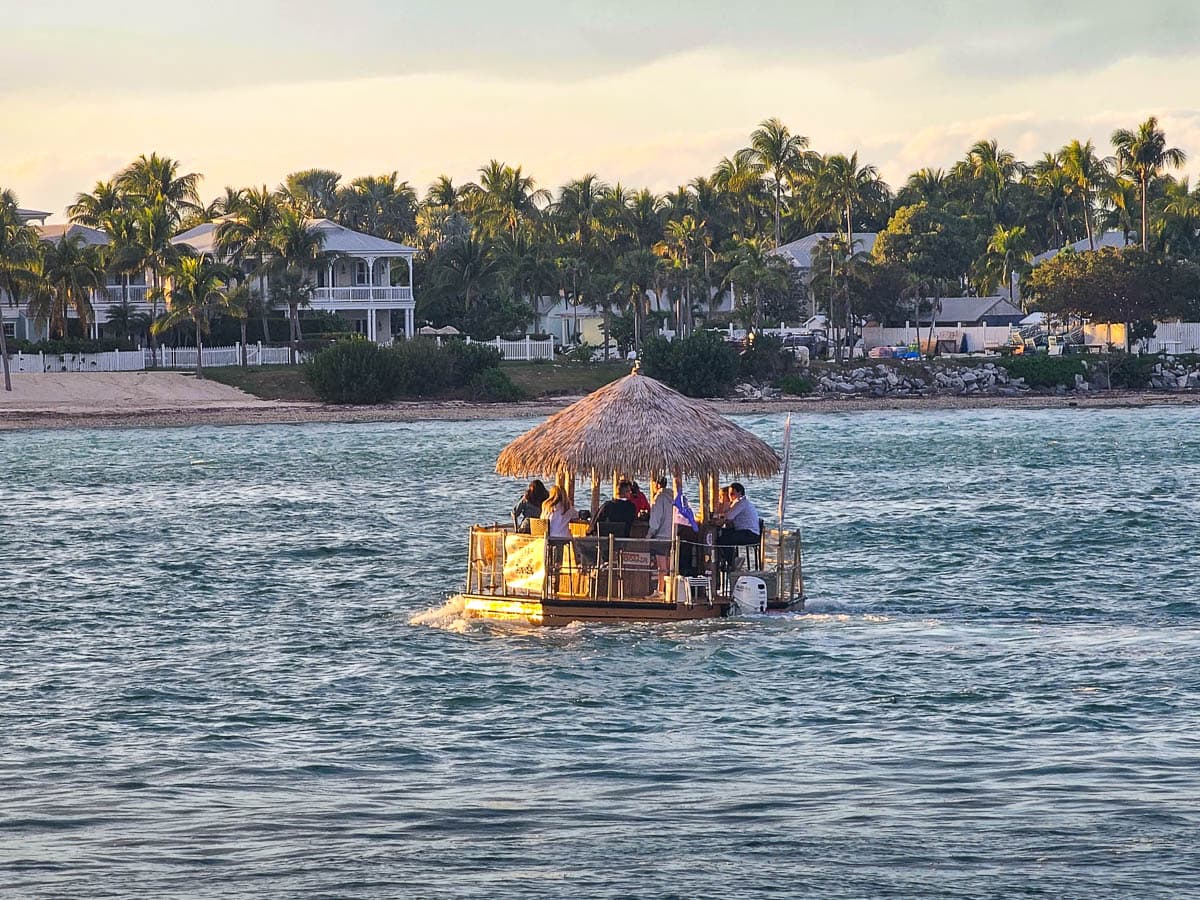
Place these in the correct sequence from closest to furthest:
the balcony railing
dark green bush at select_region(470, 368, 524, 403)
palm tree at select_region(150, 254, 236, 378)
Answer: palm tree at select_region(150, 254, 236, 378)
dark green bush at select_region(470, 368, 524, 403)
the balcony railing

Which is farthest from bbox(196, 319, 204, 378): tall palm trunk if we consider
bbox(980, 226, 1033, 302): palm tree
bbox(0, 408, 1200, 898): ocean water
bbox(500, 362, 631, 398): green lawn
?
bbox(980, 226, 1033, 302): palm tree

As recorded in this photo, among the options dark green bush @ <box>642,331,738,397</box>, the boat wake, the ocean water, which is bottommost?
the ocean water

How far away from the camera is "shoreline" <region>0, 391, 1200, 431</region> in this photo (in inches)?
2776

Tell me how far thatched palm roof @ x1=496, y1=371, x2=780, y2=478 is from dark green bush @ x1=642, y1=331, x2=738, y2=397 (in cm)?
6073

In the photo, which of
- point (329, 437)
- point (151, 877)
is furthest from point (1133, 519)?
point (329, 437)

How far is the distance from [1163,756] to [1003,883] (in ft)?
12.0

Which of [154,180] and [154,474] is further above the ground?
[154,180]

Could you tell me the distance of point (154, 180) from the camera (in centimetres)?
10375

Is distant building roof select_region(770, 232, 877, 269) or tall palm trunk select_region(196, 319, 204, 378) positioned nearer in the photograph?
tall palm trunk select_region(196, 319, 204, 378)

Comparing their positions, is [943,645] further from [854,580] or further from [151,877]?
[151,877]

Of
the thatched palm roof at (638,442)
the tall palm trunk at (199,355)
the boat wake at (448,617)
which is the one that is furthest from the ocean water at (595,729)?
the tall palm trunk at (199,355)

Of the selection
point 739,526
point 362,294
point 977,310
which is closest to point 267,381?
point 362,294

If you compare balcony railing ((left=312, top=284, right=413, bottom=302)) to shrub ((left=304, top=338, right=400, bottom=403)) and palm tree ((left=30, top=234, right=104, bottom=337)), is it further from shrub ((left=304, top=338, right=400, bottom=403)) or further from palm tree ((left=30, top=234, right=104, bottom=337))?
palm tree ((left=30, top=234, right=104, bottom=337))

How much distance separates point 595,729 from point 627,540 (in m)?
4.09
